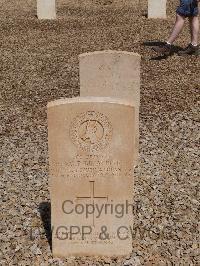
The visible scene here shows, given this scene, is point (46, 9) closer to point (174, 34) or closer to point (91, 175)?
point (174, 34)

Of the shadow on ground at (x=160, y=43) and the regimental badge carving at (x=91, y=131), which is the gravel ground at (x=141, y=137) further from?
the regimental badge carving at (x=91, y=131)

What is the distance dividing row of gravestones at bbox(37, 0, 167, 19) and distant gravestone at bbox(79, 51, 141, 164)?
9.17m

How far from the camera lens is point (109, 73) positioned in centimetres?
542

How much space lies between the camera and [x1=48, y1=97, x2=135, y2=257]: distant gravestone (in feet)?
12.0

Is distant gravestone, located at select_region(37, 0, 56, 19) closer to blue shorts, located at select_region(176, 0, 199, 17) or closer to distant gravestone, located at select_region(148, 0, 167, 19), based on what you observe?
distant gravestone, located at select_region(148, 0, 167, 19)

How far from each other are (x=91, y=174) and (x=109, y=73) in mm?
1850

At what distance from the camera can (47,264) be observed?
4094mm

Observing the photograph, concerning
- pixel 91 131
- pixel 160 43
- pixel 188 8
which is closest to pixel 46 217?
pixel 91 131

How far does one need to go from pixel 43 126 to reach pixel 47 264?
3104 mm

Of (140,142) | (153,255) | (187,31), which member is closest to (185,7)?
(187,31)

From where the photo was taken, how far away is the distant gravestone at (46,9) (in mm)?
14156

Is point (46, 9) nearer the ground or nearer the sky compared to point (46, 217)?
nearer the sky

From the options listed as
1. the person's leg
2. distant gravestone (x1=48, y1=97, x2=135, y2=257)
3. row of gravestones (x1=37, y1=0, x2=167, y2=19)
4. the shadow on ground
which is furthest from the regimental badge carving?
row of gravestones (x1=37, y1=0, x2=167, y2=19)

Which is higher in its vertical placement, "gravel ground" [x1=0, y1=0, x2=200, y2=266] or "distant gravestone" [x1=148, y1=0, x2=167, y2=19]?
"distant gravestone" [x1=148, y1=0, x2=167, y2=19]
